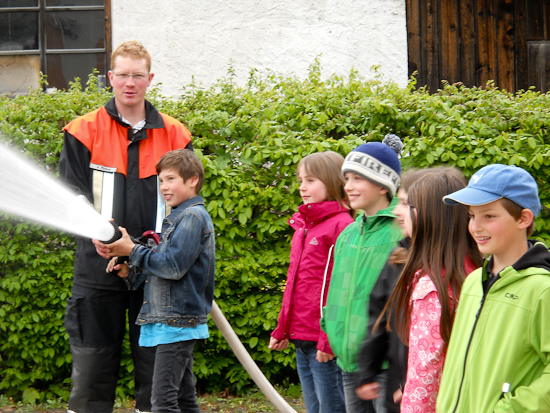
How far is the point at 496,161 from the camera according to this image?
5.34m

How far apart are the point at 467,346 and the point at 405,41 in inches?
257

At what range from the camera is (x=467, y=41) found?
8555 millimetres

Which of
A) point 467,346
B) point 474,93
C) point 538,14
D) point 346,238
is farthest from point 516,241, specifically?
point 538,14

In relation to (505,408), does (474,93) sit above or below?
above

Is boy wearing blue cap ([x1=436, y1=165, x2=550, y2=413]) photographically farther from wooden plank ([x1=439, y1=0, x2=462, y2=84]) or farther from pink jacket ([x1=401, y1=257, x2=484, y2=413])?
wooden plank ([x1=439, y1=0, x2=462, y2=84])

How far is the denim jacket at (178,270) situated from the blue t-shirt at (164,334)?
0.03 metres

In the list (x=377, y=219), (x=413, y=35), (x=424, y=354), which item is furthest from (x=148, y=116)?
(x=413, y=35)

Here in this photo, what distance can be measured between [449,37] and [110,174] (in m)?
5.79

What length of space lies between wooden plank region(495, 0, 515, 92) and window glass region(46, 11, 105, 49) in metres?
4.79

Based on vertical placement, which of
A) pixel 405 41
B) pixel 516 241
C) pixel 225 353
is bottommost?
pixel 225 353

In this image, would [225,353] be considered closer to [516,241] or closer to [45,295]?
[45,295]

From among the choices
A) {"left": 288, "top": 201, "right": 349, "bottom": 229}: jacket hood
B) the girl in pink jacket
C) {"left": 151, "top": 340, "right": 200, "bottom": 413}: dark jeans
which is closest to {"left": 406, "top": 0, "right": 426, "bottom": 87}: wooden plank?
the girl in pink jacket

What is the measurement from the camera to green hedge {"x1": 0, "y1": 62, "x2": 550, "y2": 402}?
536 centimetres

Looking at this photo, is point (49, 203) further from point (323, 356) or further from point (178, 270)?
point (323, 356)
